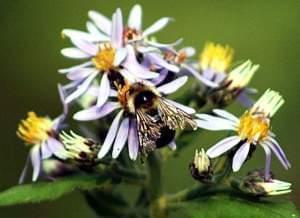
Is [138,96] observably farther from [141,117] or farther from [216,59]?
[216,59]

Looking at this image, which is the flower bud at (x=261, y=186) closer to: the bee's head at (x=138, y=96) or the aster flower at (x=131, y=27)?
the bee's head at (x=138, y=96)

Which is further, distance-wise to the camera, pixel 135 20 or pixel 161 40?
pixel 161 40

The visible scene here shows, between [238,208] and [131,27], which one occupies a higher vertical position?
[131,27]

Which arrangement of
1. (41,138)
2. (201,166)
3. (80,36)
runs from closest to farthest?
(201,166) → (80,36) → (41,138)

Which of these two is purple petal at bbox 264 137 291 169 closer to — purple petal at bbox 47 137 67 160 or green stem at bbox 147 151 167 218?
green stem at bbox 147 151 167 218

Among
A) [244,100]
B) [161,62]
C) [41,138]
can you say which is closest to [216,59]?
[244,100]

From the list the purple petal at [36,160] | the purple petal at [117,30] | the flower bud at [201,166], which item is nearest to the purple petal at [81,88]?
the purple petal at [117,30]

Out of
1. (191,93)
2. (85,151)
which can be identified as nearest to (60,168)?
(85,151)
